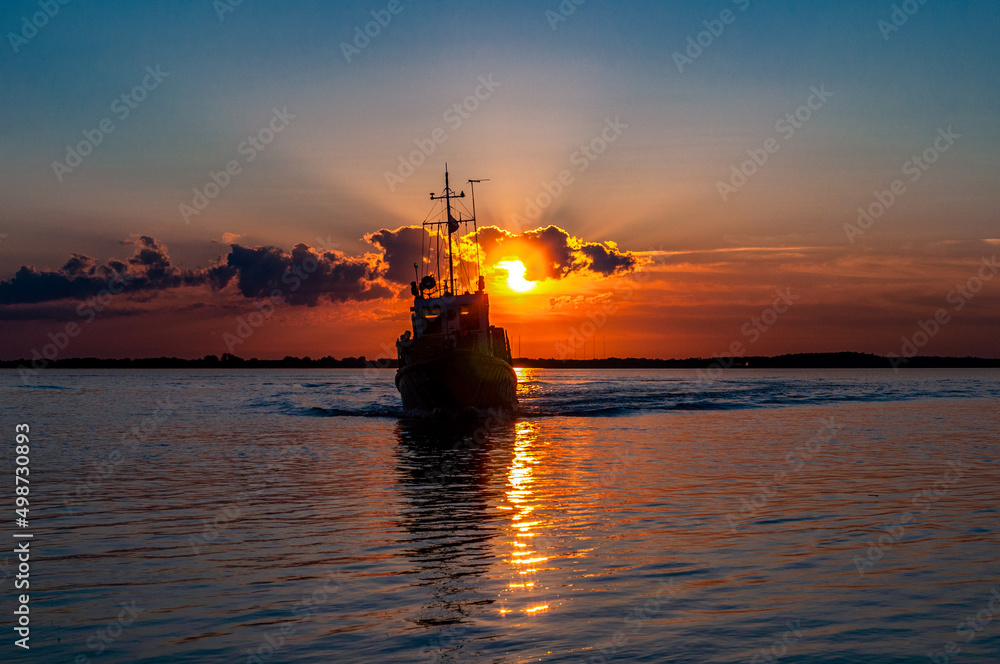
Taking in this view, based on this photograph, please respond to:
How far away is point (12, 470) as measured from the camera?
773 inches

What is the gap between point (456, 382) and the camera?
113 ft

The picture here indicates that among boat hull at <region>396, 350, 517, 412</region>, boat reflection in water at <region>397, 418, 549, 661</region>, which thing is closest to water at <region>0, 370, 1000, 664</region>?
boat reflection in water at <region>397, 418, 549, 661</region>

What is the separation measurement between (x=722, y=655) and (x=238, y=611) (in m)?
4.95

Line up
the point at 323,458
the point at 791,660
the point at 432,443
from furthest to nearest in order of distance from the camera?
the point at 432,443
the point at 323,458
the point at 791,660

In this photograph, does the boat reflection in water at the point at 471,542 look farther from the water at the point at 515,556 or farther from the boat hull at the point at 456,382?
the boat hull at the point at 456,382

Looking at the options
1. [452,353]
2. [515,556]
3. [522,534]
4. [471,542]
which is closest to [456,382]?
[452,353]

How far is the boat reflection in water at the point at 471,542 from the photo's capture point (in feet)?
26.0

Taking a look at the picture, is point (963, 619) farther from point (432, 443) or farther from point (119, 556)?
point (432, 443)

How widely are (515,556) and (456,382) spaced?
23657 millimetres

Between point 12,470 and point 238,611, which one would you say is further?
point 12,470

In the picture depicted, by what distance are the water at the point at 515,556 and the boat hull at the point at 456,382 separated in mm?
9227

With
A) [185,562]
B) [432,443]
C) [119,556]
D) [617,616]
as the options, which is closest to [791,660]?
[617,616]

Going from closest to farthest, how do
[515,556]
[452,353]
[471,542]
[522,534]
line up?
[515,556]
[471,542]
[522,534]
[452,353]

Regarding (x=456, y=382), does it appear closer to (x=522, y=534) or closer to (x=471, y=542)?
(x=522, y=534)
